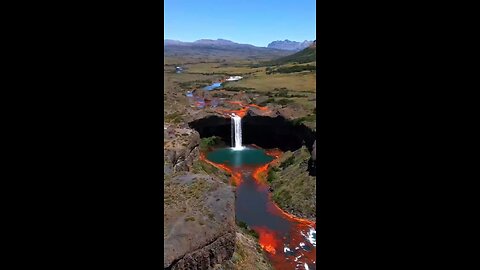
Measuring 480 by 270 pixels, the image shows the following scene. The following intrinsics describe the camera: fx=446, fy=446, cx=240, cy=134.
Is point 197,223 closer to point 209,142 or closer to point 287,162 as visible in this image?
point 287,162

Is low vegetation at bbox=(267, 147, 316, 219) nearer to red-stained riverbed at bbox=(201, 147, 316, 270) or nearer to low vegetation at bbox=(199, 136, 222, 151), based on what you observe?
red-stained riverbed at bbox=(201, 147, 316, 270)

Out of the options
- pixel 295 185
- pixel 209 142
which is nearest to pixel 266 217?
pixel 295 185
